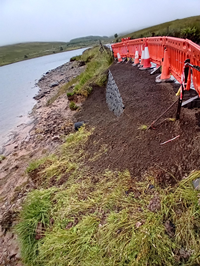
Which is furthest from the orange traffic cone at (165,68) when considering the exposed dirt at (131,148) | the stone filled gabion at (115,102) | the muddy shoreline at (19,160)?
the muddy shoreline at (19,160)

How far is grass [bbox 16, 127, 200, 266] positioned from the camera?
2096 mm

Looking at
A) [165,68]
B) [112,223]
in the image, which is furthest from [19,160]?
[165,68]

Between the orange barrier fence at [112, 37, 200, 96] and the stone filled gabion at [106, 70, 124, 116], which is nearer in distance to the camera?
the orange barrier fence at [112, 37, 200, 96]

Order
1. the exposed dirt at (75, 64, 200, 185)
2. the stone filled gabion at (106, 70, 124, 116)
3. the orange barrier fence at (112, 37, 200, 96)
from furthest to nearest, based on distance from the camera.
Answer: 1. the stone filled gabion at (106, 70, 124, 116)
2. the orange barrier fence at (112, 37, 200, 96)
3. the exposed dirt at (75, 64, 200, 185)

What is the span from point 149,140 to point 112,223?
1.75 meters

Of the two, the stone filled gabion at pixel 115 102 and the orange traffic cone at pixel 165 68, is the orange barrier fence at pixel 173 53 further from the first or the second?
the stone filled gabion at pixel 115 102

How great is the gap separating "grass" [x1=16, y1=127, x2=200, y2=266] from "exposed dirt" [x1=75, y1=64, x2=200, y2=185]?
0.68ft

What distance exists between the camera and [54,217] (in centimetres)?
303

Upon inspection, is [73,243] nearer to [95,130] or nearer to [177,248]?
[177,248]

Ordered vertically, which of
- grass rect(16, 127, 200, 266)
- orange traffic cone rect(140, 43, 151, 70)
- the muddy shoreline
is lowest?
the muddy shoreline

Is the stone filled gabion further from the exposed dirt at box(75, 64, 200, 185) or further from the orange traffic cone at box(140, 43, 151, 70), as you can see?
the orange traffic cone at box(140, 43, 151, 70)

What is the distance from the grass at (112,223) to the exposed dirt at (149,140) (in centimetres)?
21

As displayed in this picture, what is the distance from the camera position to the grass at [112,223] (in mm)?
2096

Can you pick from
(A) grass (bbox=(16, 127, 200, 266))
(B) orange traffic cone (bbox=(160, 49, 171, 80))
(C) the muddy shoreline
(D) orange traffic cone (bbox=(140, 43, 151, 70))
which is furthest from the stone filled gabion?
(A) grass (bbox=(16, 127, 200, 266))
